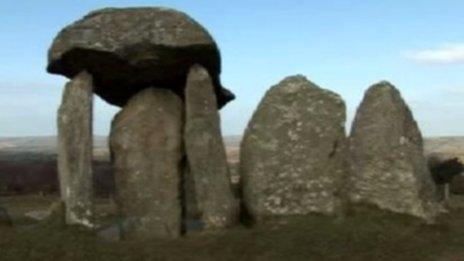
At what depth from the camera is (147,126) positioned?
1983cm

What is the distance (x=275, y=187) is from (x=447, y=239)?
13.0 ft

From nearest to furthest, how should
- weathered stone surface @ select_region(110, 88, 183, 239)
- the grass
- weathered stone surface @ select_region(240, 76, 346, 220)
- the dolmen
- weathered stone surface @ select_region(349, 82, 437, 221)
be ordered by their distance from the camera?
the grass < the dolmen < weathered stone surface @ select_region(240, 76, 346, 220) < weathered stone surface @ select_region(349, 82, 437, 221) < weathered stone surface @ select_region(110, 88, 183, 239)

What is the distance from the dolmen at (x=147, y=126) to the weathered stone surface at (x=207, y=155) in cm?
2

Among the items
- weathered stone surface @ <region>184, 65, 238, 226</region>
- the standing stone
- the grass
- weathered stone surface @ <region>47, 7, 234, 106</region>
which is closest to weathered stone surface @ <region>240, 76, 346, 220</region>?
the grass

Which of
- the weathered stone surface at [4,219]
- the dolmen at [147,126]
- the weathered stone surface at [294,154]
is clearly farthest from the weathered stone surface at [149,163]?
the weathered stone surface at [4,219]

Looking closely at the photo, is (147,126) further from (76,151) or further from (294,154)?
(294,154)

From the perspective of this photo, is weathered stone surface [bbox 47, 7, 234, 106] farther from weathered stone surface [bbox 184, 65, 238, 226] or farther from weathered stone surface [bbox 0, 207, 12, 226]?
→ weathered stone surface [bbox 0, 207, 12, 226]

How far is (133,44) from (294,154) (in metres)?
4.47

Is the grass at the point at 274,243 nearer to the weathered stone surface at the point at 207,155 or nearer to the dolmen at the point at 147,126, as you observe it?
the weathered stone surface at the point at 207,155

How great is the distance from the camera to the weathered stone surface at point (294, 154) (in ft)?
61.9

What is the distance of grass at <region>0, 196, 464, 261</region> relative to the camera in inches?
634

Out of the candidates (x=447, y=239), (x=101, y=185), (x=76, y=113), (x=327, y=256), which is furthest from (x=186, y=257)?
(x=101, y=185)

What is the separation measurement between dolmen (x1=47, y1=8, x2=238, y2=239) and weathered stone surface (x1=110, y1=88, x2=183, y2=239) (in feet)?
0.08

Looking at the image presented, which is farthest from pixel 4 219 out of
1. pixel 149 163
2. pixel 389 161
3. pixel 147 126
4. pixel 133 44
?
pixel 389 161
